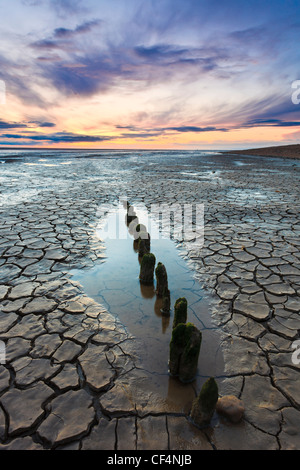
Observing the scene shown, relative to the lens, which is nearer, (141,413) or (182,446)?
(182,446)

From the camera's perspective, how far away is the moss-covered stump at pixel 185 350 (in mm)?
2031

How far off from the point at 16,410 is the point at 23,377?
285 millimetres

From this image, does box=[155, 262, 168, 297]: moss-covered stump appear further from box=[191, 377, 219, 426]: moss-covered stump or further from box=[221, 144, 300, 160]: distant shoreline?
box=[221, 144, 300, 160]: distant shoreline

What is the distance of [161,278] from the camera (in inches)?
126

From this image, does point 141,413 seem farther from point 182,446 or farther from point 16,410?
point 16,410

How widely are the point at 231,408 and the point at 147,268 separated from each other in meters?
2.01

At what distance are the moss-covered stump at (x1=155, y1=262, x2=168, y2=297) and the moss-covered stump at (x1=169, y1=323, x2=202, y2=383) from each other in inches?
40.6

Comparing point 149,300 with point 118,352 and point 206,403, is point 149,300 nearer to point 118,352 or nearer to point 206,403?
point 118,352

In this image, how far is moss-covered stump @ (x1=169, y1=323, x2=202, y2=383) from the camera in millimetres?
2031

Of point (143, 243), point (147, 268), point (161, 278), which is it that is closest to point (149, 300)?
point (161, 278)

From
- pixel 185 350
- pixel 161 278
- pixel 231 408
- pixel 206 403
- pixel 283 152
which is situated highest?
pixel 283 152

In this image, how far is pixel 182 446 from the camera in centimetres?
162

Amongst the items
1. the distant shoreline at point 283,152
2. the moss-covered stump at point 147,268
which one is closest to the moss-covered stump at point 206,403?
the moss-covered stump at point 147,268
